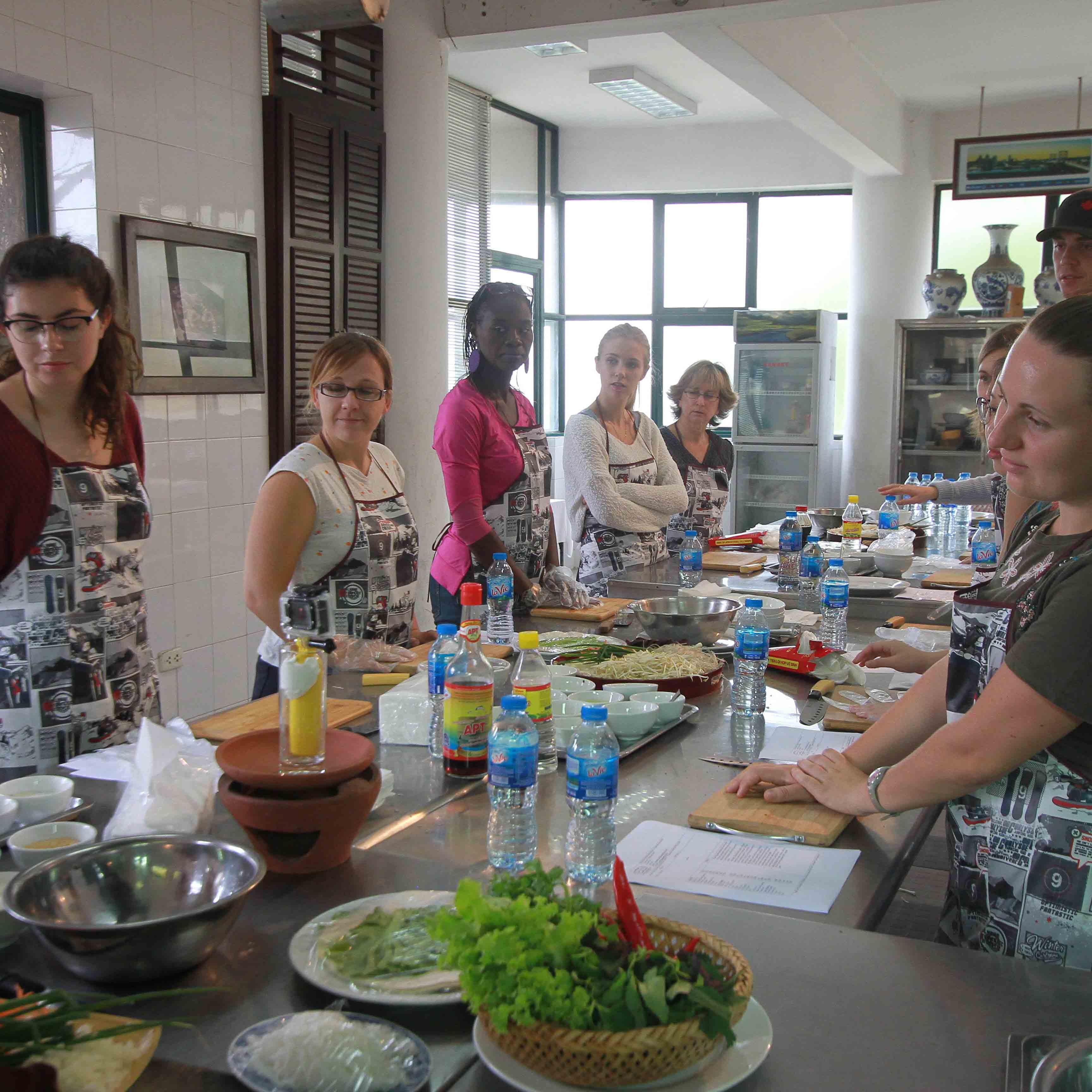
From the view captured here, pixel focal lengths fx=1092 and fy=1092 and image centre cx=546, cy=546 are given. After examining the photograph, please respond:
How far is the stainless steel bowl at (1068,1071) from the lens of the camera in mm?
1025

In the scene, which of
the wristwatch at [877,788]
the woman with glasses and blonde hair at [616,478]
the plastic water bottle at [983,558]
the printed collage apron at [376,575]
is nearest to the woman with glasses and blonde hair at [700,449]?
the woman with glasses and blonde hair at [616,478]

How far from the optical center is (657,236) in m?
9.49

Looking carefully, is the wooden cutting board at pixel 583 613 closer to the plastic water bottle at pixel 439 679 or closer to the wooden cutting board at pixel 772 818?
the plastic water bottle at pixel 439 679

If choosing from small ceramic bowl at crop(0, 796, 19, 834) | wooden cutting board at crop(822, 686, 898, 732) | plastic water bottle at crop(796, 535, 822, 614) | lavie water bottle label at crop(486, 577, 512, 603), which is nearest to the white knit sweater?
plastic water bottle at crop(796, 535, 822, 614)

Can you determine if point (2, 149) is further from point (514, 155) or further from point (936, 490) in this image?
point (514, 155)

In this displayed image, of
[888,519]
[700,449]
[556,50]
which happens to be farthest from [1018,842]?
[556,50]

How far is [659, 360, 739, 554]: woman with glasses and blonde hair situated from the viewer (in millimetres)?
5035

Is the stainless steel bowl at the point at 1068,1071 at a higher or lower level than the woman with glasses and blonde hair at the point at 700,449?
lower

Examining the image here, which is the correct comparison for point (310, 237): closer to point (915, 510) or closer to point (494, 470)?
point (494, 470)

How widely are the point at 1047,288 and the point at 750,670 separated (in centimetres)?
699

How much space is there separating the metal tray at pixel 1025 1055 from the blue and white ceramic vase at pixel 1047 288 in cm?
788

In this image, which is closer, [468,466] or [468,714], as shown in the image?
[468,714]

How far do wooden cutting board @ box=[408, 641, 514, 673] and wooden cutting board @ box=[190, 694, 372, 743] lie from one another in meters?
0.21

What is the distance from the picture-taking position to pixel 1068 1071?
1037 millimetres
